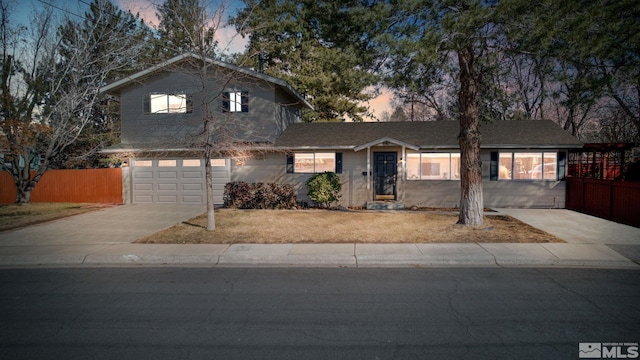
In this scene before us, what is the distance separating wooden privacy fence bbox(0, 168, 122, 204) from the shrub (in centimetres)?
624

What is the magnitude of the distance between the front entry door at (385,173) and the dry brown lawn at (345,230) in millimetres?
3349

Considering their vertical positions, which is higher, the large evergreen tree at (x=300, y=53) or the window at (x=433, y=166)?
the large evergreen tree at (x=300, y=53)

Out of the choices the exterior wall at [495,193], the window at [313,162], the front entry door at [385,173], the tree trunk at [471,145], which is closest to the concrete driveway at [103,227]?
the window at [313,162]

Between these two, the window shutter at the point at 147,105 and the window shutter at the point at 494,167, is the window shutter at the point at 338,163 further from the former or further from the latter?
the window shutter at the point at 147,105

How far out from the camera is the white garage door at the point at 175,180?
1697 cm

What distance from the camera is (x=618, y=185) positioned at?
12305 mm

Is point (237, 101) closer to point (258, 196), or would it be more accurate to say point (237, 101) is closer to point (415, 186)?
point (258, 196)

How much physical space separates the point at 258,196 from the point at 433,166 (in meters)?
8.16

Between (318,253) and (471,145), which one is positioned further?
(471,145)

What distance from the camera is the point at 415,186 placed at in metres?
16.4

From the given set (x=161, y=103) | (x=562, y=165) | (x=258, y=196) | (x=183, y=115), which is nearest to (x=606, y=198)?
(x=562, y=165)

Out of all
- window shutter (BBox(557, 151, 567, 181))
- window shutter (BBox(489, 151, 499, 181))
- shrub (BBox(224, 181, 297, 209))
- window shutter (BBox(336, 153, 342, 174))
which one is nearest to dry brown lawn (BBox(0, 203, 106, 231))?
shrub (BBox(224, 181, 297, 209))

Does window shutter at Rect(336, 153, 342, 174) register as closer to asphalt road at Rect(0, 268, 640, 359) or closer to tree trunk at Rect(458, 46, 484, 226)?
tree trunk at Rect(458, 46, 484, 226)

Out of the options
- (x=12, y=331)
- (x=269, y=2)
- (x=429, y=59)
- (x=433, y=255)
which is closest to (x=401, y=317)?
(x=433, y=255)
